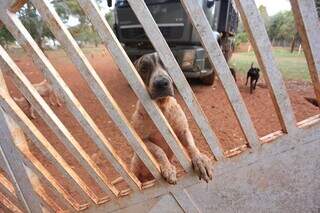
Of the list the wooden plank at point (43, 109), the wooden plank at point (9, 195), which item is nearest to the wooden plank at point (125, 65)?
the wooden plank at point (43, 109)

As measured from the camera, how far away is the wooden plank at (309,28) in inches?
74.7

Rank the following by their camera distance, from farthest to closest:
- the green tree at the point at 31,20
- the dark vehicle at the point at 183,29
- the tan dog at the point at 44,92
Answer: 1. the green tree at the point at 31,20
2. the dark vehicle at the point at 183,29
3. the tan dog at the point at 44,92

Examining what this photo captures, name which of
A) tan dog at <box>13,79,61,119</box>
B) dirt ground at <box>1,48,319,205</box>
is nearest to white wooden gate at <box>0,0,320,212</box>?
dirt ground at <box>1,48,319,205</box>

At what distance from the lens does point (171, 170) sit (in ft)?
8.18

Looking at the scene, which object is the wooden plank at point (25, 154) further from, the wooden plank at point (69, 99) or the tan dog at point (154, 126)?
the tan dog at point (154, 126)

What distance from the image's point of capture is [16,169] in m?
2.35

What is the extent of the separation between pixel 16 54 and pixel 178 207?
19.8 m

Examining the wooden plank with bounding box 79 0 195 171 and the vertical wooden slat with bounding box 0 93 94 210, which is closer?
the wooden plank with bounding box 79 0 195 171

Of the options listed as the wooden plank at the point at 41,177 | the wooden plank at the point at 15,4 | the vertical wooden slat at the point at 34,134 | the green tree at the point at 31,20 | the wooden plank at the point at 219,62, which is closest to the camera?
the wooden plank at the point at 15,4

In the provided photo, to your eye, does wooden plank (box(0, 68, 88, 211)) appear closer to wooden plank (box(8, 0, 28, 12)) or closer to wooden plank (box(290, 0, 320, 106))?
wooden plank (box(8, 0, 28, 12))

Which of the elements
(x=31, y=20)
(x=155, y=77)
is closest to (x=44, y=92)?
(x=155, y=77)

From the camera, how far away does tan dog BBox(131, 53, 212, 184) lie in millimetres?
2473

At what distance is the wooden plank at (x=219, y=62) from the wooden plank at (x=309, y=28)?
53 cm

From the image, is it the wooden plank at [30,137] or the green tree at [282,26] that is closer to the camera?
the wooden plank at [30,137]
